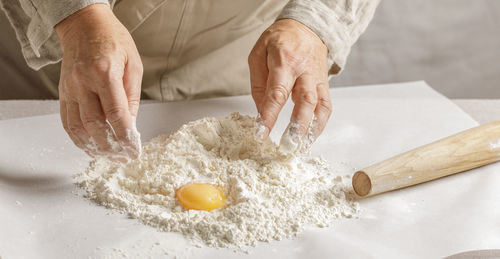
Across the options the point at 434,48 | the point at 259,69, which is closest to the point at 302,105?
the point at 259,69

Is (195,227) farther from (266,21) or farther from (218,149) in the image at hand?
(266,21)

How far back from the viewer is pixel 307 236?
812 mm

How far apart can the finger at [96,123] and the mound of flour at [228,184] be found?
0.06m

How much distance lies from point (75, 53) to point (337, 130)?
54 centimetres

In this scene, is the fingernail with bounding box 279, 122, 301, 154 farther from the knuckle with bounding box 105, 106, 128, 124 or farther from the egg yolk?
the knuckle with bounding box 105, 106, 128, 124

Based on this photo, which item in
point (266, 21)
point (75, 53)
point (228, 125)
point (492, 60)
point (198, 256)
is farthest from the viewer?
point (492, 60)

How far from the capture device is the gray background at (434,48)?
8.04 ft

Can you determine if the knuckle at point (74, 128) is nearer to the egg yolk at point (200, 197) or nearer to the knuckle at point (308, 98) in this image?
the egg yolk at point (200, 197)

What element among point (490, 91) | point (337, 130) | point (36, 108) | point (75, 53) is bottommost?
point (490, 91)

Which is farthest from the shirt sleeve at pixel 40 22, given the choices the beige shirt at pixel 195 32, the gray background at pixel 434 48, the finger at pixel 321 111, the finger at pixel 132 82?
the gray background at pixel 434 48

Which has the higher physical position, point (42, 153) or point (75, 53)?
point (75, 53)

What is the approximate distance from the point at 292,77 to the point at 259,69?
0.08m

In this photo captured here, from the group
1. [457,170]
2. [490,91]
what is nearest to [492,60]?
[490,91]

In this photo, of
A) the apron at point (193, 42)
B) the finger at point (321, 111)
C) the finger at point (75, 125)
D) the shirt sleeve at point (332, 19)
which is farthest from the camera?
the apron at point (193, 42)
